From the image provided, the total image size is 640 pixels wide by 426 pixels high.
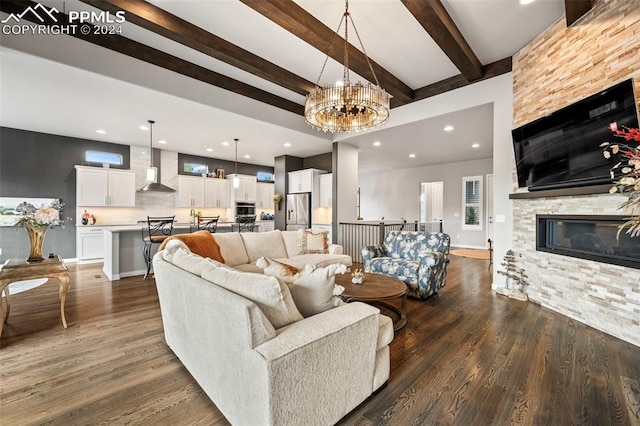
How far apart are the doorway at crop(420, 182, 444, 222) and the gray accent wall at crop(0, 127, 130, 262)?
9789mm

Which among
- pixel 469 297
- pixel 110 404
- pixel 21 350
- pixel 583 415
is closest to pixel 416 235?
pixel 469 297

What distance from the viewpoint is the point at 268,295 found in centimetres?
140

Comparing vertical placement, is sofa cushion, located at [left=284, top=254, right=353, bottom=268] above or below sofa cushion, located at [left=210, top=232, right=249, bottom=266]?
below

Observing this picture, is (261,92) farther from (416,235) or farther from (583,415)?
(583,415)

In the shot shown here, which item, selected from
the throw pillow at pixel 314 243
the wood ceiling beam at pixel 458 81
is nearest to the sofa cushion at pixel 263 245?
the throw pillow at pixel 314 243

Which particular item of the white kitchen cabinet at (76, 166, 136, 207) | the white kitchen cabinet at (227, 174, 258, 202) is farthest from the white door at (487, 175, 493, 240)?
the white kitchen cabinet at (76, 166, 136, 207)

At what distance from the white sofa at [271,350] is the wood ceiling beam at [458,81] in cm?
431

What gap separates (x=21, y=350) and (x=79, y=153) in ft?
18.7

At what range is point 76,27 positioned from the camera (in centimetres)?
315

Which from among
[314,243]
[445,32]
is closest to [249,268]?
[314,243]

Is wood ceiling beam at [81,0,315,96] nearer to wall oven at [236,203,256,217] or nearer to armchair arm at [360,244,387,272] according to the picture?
armchair arm at [360,244,387,272]

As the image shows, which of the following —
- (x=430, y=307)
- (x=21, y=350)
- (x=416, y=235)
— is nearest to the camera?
(x=21, y=350)

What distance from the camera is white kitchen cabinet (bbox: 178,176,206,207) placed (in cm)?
773

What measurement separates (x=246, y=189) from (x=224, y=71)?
5032 mm
